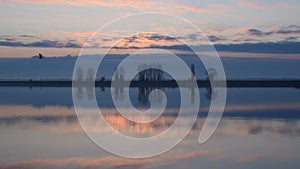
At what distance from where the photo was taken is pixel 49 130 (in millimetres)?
12664

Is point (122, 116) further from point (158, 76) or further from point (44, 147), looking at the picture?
point (158, 76)

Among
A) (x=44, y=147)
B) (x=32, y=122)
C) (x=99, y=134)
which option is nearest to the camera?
(x=44, y=147)

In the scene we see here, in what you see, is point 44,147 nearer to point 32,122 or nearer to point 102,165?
point 102,165

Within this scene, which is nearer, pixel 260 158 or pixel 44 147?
pixel 260 158

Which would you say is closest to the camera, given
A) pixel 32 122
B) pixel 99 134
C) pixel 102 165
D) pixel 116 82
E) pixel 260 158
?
pixel 102 165

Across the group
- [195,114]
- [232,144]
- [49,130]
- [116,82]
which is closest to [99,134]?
[49,130]

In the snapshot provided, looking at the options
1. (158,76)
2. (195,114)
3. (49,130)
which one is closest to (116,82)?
(158,76)

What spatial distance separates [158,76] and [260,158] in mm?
51447

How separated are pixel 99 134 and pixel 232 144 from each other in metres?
2.95

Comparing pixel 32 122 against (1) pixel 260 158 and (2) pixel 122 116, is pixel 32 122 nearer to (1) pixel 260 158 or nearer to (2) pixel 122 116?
(2) pixel 122 116

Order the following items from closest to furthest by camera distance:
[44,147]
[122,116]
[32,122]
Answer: [44,147] → [32,122] → [122,116]

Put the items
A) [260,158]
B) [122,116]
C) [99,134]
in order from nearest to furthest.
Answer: [260,158] → [99,134] → [122,116]

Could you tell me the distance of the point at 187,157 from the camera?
30.7 feet

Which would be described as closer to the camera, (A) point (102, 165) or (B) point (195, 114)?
(A) point (102, 165)
